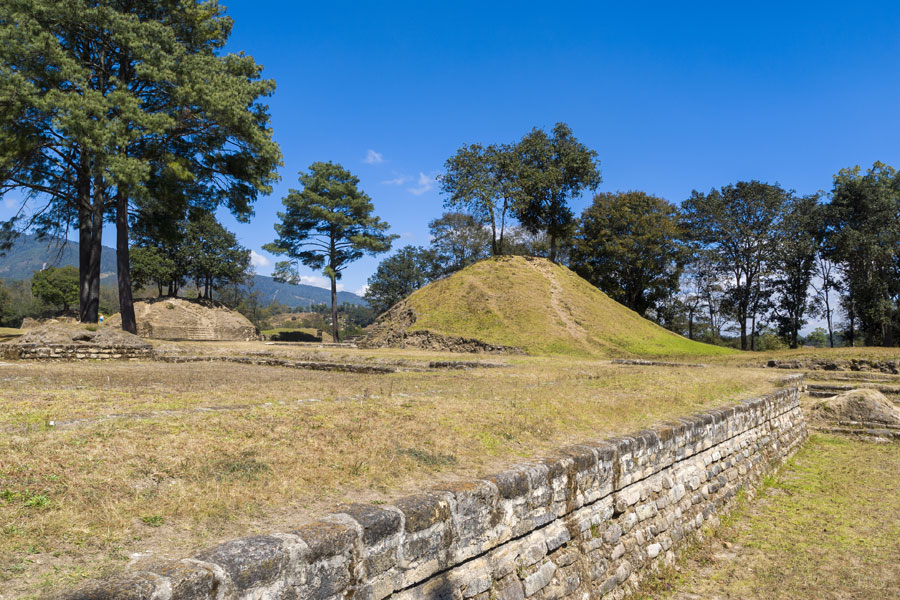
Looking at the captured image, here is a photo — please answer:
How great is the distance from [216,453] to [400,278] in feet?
197

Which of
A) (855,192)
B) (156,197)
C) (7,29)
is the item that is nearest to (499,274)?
(156,197)

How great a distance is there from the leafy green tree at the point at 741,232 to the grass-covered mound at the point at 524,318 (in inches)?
533

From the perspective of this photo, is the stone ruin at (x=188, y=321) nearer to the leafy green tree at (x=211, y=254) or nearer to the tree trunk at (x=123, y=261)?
the leafy green tree at (x=211, y=254)

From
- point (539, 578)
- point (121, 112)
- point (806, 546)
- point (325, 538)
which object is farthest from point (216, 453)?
point (121, 112)

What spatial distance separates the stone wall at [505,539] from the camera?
94.6 inches

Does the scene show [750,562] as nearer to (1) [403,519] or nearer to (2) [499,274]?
(1) [403,519]

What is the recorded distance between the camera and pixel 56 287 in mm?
50562

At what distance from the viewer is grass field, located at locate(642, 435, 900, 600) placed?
5.12 metres

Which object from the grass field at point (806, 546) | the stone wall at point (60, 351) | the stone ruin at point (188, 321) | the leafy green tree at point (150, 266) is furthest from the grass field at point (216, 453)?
the leafy green tree at point (150, 266)

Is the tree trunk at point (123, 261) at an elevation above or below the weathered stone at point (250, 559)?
above

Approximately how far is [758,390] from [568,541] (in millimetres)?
8531

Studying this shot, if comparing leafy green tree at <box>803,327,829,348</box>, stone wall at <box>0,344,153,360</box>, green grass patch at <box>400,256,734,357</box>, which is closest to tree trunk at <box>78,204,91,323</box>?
stone wall at <box>0,344,153,360</box>

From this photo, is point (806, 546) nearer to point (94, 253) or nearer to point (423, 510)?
point (423, 510)

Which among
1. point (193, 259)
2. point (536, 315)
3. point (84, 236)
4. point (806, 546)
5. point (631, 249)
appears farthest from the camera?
point (193, 259)
